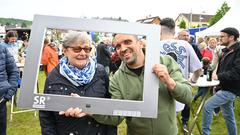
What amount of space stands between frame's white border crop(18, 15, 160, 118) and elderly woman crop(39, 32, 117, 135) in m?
0.09

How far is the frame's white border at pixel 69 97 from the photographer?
1.87 meters

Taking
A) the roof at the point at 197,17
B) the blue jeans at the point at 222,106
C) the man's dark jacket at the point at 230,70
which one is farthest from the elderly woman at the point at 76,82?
the roof at the point at 197,17

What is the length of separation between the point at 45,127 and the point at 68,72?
0.41 m

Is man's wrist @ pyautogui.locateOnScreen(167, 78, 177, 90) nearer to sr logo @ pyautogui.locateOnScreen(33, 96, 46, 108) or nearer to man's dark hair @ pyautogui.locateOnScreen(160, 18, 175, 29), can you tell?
sr logo @ pyautogui.locateOnScreen(33, 96, 46, 108)

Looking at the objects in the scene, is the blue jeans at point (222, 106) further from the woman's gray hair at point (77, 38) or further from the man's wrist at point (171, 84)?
the woman's gray hair at point (77, 38)

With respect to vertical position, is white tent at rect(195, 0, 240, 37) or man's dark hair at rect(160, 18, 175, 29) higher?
white tent at rect(195, 0, 240, 37)

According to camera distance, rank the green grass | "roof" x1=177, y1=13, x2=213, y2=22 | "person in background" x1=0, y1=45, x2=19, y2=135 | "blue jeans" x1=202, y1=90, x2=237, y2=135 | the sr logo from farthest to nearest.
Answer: "roof" x1=177, y1=13, x2=213, y2=22 < the green grass < "blue jeans" x1=202, y1=90, x2=237, y2=135 < "person in background" x1=0, y1=45, x2=19, y2=135 < the sr logo

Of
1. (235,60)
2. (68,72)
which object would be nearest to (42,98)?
(68,72)

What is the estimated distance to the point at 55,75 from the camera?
2.14 meters

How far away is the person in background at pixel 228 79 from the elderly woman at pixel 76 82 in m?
2.75

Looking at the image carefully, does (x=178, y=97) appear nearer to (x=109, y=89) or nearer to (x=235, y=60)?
(x=109, y=89)

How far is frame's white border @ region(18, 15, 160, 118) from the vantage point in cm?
187

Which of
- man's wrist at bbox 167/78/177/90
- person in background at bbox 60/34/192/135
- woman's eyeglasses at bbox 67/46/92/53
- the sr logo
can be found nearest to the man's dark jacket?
person in background at bbox 60/34/192/135

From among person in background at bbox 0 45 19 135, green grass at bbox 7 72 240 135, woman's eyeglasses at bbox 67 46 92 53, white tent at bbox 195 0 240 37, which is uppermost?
white tent at bbox 195 0 240 37
